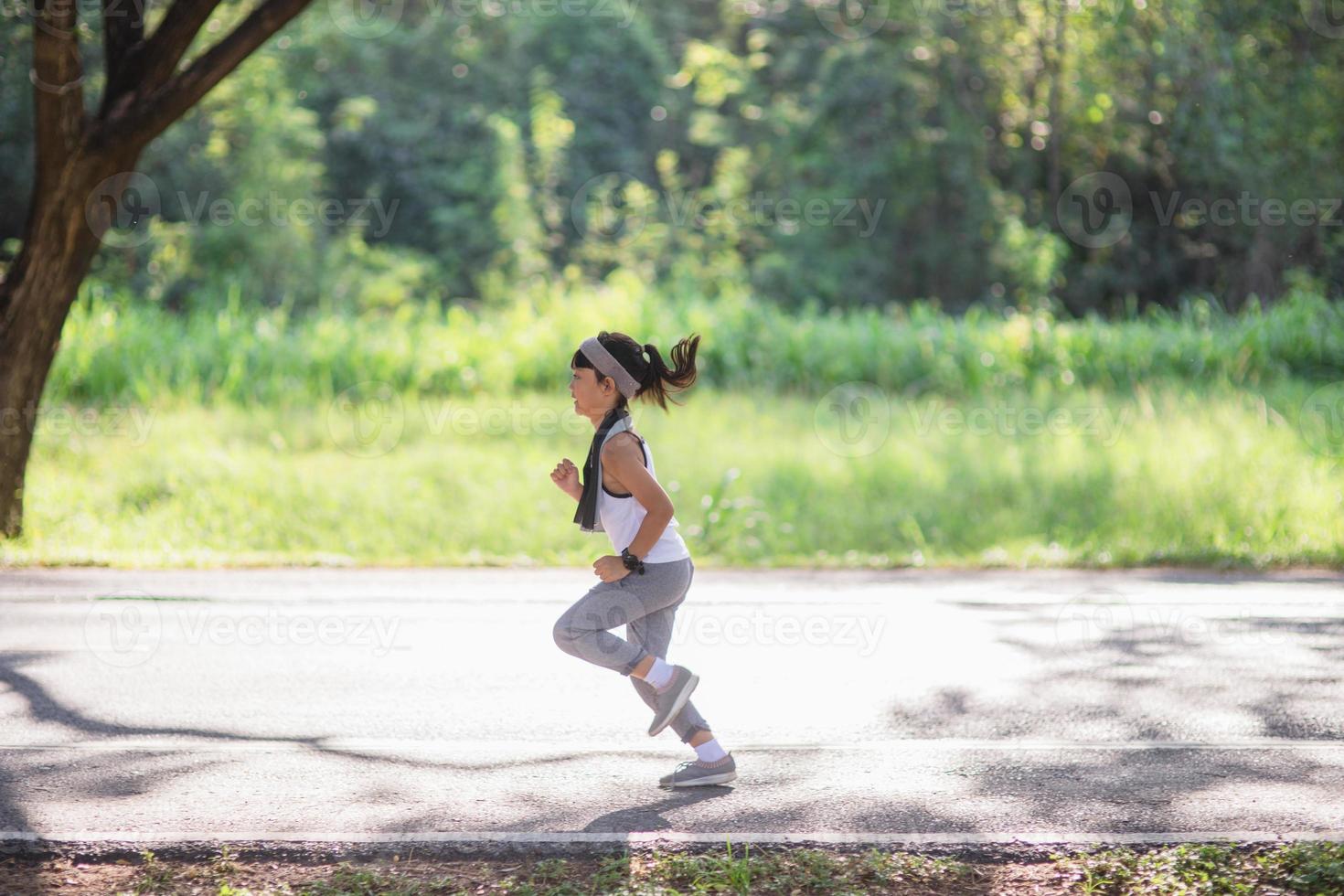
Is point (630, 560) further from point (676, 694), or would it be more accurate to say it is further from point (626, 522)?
point (676, 694)

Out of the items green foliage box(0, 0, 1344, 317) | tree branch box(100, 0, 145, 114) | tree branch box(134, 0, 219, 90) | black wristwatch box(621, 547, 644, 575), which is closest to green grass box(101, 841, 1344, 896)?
black wristwatch box(621, 547, 644, 575)

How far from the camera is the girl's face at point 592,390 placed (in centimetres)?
485

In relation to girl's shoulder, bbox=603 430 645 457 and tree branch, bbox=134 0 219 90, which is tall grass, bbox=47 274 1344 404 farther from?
girl's shoulder, bbox=603 430 645 457

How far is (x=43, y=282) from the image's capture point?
32.5 feet

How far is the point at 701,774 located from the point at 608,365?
164cm

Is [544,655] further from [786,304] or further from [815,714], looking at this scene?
[786,304]

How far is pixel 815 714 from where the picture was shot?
6.40m

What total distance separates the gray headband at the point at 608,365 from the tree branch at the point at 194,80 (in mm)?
5997

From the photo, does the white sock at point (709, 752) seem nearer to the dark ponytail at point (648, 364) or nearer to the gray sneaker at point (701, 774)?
the gray sneaker at point (701, 774)

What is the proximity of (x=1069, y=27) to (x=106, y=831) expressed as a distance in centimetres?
2514

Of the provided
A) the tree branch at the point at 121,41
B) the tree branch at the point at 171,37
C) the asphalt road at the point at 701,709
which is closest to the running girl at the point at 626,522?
the asphalt road at the point at 701,709

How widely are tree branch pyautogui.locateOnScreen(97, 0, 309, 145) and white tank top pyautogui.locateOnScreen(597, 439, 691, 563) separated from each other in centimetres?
619

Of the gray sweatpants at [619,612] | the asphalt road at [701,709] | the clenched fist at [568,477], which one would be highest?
the clenched fist at [568,477]

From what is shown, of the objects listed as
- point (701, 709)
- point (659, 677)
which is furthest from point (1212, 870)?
point (701, 709)
